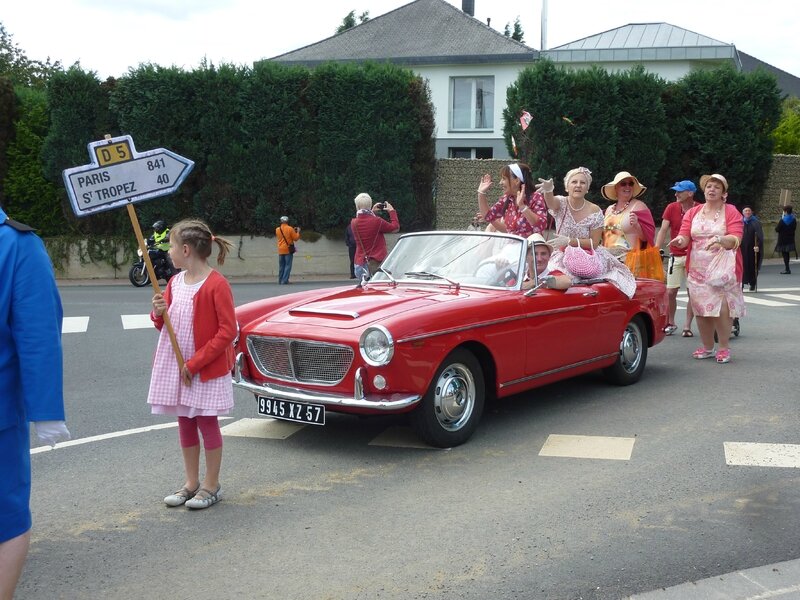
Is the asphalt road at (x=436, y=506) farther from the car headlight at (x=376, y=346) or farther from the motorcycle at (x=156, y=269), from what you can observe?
the motorcycle at (x=156, y=269)

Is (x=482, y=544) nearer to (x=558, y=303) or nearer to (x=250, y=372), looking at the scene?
(x=250, y=372)

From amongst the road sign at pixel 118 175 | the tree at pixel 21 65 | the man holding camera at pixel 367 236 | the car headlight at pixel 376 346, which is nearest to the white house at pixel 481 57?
the tree at pixel 21 65

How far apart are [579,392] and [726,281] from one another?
2314mm

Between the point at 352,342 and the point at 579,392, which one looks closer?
the point at 352,342

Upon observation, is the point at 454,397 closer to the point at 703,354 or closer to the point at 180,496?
the point at 180,496

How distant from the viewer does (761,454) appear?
6.16 metres

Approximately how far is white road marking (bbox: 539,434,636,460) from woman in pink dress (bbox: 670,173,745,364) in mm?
3487

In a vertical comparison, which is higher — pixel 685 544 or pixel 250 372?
pixel 250 372

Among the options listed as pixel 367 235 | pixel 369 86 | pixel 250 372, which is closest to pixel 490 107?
pixel 369 86

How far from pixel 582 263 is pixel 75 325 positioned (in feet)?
28.2

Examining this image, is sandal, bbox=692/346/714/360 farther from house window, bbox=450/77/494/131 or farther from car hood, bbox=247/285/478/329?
house window, bbox=450/77/494/131

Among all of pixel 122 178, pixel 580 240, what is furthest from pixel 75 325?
pixel 122 178

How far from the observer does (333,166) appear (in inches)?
994

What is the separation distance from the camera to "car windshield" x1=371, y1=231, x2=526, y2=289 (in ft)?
23.7
